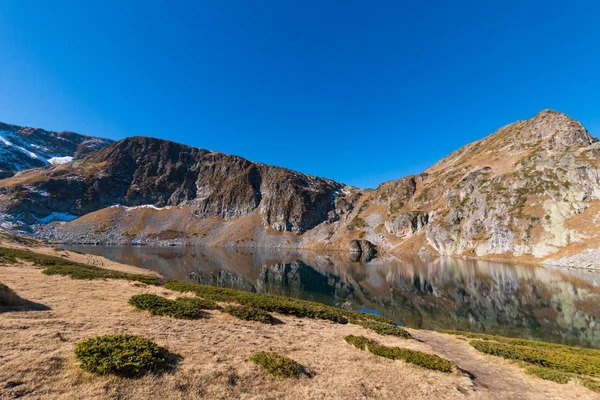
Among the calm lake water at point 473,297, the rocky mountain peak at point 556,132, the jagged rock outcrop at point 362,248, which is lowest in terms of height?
the calm lake water at point 473,297

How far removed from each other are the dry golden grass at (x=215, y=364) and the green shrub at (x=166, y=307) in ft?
2.46

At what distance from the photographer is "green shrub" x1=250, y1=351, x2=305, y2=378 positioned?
1210 cm

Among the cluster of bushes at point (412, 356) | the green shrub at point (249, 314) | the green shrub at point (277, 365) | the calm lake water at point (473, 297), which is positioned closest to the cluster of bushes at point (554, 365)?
the cluster of bushes at point (412, 356)

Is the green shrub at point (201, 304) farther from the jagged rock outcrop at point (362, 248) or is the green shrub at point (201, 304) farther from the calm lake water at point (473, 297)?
the jagged rock outcrop at point (362, 248)

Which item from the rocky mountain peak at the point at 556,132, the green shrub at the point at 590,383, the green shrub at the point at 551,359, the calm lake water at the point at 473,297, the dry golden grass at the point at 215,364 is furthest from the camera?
the rocky mountain peak at the point at 556,132

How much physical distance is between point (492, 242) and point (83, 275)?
14704cm

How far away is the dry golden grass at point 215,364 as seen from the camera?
923 cm

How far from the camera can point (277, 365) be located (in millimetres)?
12492

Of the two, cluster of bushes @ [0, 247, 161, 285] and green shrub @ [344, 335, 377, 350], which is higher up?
cluster of bushes @ [0, 247, 161, 285]

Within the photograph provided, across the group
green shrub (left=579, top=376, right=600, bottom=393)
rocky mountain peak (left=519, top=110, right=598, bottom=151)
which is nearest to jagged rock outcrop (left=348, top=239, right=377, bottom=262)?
rocky mountain peak (left=519, top=110, right=598, bottom=151)

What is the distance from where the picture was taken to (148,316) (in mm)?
18469

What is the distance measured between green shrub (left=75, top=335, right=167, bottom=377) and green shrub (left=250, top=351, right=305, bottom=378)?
13.3 ft

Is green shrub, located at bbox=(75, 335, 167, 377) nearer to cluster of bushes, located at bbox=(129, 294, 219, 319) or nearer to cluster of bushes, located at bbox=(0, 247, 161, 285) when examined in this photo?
cluster of bushes, located at bbox=(129, 294, 219, 319)

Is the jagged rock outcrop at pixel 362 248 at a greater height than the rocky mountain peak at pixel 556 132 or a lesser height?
lesser
